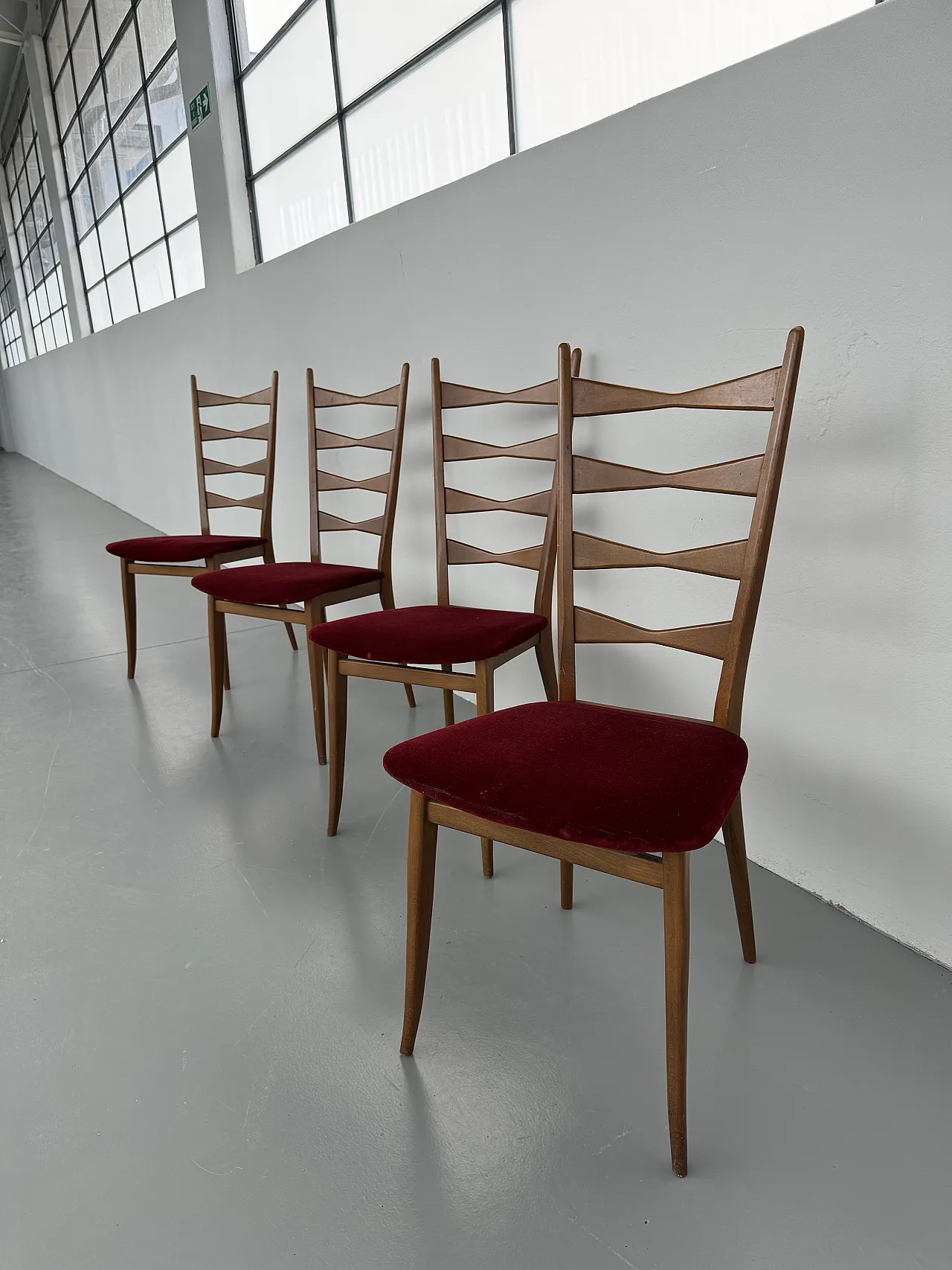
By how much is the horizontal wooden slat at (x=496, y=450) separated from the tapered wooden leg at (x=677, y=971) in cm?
96

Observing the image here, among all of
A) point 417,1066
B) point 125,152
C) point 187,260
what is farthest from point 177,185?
point 417,1066

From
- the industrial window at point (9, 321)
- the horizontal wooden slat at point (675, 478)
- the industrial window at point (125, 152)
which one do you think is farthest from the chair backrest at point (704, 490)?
the industrial window at point (9, 321)

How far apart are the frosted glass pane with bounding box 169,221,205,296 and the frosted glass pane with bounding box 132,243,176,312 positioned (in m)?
0.14

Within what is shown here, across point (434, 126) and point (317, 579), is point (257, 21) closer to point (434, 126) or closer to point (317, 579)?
point (434, 126)

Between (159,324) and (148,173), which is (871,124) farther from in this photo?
(148,173)

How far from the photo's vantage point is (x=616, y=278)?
157cm

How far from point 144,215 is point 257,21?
208 cm

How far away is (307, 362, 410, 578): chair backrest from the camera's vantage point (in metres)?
2.09

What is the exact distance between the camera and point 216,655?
2168mm

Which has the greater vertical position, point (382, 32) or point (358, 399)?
point (382, 32)

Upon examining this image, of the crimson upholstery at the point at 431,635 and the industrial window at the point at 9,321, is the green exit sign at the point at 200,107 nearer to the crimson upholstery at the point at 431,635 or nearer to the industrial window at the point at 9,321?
the crimson upholstery at the point at 431,635

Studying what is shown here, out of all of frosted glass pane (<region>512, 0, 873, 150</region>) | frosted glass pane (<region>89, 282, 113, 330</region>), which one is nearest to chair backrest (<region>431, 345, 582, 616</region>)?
frosted glass pane (<region>512, 0, 873, 150</region>)

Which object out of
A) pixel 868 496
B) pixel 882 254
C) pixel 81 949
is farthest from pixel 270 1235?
pixel 882 254

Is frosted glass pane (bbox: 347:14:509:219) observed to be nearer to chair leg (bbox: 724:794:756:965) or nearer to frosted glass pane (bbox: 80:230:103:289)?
chair leg (bbox: 724:794:756:965)
